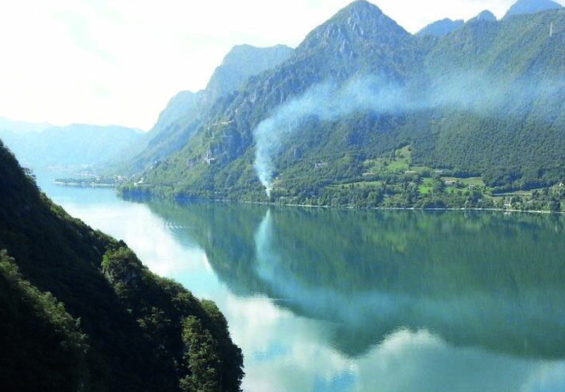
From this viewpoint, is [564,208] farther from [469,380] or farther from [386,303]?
[469,380]

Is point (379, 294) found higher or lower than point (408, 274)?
lower

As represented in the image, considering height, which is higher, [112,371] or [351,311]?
[112,371]

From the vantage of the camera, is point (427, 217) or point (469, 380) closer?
point (469, 380)

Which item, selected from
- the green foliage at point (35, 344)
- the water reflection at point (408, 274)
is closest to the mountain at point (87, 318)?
the green foliage at point (35, 344)

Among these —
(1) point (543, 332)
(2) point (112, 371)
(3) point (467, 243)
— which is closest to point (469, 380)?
(1) point (543, 332)

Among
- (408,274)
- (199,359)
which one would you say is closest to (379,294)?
(408,274)

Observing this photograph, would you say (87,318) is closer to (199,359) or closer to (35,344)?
(199,359)
